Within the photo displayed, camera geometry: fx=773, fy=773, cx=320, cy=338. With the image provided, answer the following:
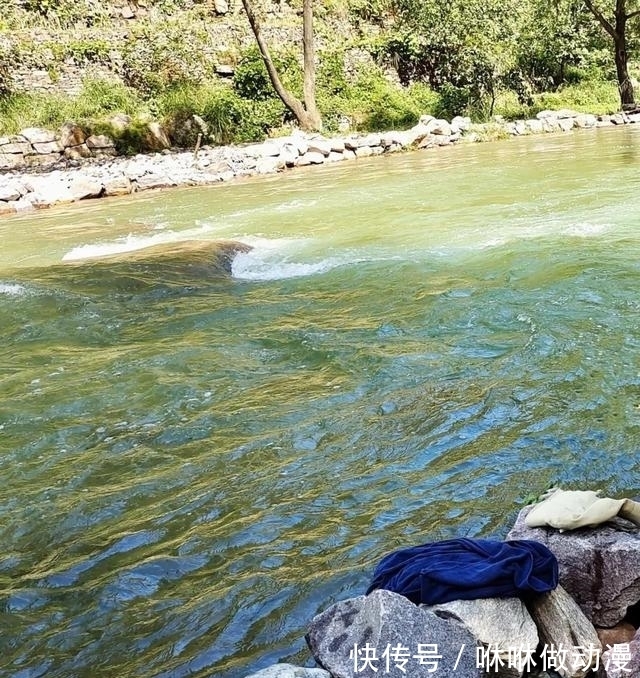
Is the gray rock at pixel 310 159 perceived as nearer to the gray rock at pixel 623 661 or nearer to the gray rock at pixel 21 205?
the gray rock at pixel 21 205

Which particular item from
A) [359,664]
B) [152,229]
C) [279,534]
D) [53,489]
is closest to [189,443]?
[53,489]

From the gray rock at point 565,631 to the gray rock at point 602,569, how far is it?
0.10 m

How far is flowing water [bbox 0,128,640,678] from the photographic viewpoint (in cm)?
302

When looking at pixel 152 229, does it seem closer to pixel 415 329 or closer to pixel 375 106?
pixel 415 329

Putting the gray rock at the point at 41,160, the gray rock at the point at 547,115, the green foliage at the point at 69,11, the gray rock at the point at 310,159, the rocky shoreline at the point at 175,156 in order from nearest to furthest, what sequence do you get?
1. the rocky shoreline at the point at 175,156
2. the gray rock at the point at 310,159
3. the gray rock at the point at 41,160
4. the gray rock at the point at 547,115
5. the green foliage at the point at 69,11

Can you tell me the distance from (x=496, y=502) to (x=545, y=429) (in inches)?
30.4

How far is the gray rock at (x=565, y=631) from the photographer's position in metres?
2.38

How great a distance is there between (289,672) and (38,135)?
20119mm

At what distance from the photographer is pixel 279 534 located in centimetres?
340

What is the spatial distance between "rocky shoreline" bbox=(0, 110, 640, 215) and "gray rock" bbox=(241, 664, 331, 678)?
14.7m

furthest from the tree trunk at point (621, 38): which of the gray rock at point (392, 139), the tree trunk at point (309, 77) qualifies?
the tree trunk at point (309, 77)

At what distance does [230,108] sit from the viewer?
869 inches

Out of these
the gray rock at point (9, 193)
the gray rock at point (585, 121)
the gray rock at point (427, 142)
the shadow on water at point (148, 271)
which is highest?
the gray rock at point (9, 193)

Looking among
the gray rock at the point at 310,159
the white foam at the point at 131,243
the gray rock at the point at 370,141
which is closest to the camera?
the white foam at the point at 131,243
